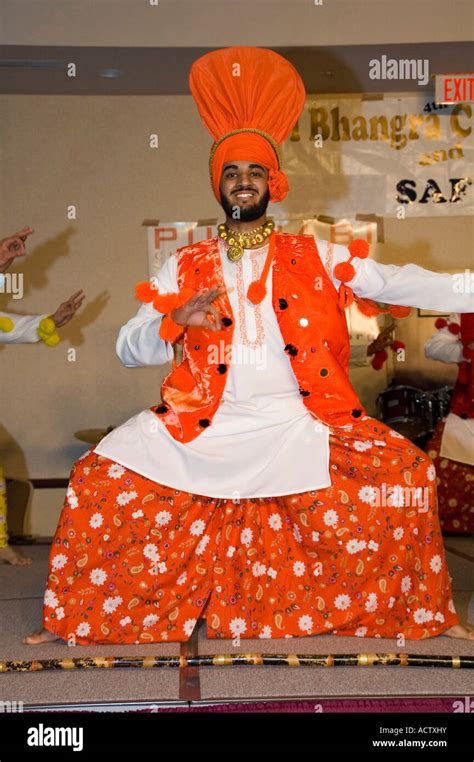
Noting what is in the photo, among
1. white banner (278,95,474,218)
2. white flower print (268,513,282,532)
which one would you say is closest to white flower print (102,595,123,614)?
white flower print (268,513,282,532)

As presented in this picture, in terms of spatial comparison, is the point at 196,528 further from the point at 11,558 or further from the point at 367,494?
the point at 11,558

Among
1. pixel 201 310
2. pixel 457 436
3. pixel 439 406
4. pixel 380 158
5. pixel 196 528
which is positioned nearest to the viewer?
pixel 201 310

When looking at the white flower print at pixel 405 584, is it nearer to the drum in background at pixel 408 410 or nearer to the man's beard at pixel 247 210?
the man's beard at pixel 247 210

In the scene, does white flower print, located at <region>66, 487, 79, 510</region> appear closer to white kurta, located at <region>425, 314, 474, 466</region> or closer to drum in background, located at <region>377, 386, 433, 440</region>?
white kurta, located at <region>425, 314, 474, 466</region>

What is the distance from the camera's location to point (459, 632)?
3170 mm

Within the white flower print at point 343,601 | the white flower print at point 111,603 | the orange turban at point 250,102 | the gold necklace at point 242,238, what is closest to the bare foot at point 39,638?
the white flower print at point 111,603

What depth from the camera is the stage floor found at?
8.70 ft

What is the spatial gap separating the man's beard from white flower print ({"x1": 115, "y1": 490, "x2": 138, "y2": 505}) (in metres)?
1.04

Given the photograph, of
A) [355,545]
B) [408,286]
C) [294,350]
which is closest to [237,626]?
[355,545]

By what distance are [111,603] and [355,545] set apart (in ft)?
2.72

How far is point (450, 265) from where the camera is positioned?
6.00m

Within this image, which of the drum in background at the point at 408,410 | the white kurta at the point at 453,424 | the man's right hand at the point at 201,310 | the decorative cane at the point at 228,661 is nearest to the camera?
the decorative cane at the point at 228,661

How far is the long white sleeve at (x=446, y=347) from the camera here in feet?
16.1
